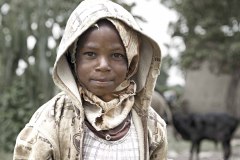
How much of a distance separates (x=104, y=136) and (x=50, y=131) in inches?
6.7

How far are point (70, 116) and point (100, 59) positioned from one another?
0.20 metres

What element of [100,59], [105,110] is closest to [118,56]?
[100,59]

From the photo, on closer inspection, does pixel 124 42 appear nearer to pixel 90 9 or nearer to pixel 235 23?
pixel 90 9

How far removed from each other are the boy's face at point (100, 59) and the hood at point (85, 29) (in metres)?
0.03

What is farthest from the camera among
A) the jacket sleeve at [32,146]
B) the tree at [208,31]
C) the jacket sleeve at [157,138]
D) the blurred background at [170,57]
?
the tree at [208,31]

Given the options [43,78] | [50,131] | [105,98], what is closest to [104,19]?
[105,98]

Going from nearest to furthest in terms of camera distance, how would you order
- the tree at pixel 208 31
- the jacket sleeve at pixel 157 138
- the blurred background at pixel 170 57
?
the jacket sleeve at pixel 157 138, the blurred background at pixel 170 57, the tree at pixel 208 31

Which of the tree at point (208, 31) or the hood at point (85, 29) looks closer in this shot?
the hood at point (85, 29)

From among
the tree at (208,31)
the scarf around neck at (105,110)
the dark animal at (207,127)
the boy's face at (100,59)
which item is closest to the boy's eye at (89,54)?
the boy's face at (100,59)

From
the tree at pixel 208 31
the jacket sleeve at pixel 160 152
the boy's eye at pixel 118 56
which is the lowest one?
the tree at pixel 208 31

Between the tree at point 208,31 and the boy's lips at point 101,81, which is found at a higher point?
the boy's lips at point 101,81

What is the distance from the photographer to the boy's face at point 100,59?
1.81 metres

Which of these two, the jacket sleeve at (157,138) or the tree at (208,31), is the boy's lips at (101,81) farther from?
the tree at (208,31)

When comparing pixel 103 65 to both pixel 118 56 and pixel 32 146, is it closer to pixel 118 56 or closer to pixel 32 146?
pixel 118 56
